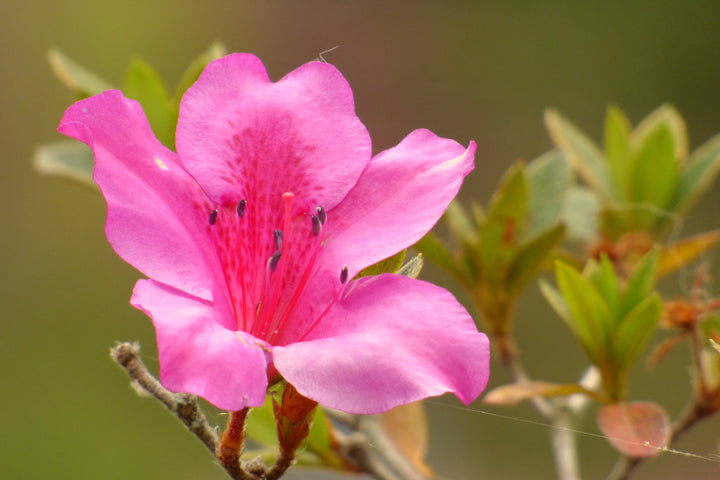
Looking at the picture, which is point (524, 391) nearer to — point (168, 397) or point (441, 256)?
point (441, 256)

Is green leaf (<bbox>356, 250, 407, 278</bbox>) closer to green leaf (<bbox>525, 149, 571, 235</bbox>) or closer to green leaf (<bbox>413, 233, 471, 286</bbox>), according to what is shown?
green leaf (<bbox>413, 233, 471, 286</bbox>)

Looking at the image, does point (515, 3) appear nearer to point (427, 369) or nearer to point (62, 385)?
point (62, 385)

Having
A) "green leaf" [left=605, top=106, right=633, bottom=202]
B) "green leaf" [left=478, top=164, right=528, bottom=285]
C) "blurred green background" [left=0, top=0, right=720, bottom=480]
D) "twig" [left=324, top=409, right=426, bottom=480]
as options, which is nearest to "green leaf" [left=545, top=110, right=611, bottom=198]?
"green leaf" [left=605, top=106, right=633, bottom=202]

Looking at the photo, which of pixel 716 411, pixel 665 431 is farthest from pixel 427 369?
pixel 716 411

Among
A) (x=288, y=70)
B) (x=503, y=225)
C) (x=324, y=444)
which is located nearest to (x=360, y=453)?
(x=324, y=444)

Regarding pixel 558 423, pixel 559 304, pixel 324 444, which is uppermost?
pixel 559 304

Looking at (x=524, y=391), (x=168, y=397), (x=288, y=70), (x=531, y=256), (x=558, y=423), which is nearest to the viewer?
(x=168, y=397)

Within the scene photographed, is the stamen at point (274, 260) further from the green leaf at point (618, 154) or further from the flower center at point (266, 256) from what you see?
the green leaf at point (618, 154)
